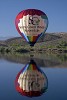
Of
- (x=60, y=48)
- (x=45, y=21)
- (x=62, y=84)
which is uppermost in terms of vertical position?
(x=45, y=21)

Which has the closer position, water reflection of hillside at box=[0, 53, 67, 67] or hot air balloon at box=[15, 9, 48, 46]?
hot air balloon at box=[15, 9, 48, 46]

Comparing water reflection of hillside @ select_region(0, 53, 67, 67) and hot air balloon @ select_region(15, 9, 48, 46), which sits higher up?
hot air balloon @ select_region(15, 9, 48, 46)

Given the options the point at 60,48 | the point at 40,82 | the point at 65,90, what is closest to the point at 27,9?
the point at 40,82

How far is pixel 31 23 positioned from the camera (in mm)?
30094

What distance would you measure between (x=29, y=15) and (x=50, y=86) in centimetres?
1355

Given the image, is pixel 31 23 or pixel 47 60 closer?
pixel 31 23

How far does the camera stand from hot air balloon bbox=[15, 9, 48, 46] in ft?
96.3

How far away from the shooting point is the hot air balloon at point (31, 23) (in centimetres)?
2936

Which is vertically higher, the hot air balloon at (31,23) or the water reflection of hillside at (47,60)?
the hot air balloon at (31,23)

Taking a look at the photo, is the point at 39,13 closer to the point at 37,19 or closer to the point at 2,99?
the point at 37,19

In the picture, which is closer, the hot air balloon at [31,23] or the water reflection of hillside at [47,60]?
the hot air balloon at [31,23]

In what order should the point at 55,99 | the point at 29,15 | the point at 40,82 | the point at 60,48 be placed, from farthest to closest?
the point at 60,48, the point at 29,15, the point at 40,82, the point at 55,99

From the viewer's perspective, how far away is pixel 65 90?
15.7m

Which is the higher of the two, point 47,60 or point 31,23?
point 31,23
